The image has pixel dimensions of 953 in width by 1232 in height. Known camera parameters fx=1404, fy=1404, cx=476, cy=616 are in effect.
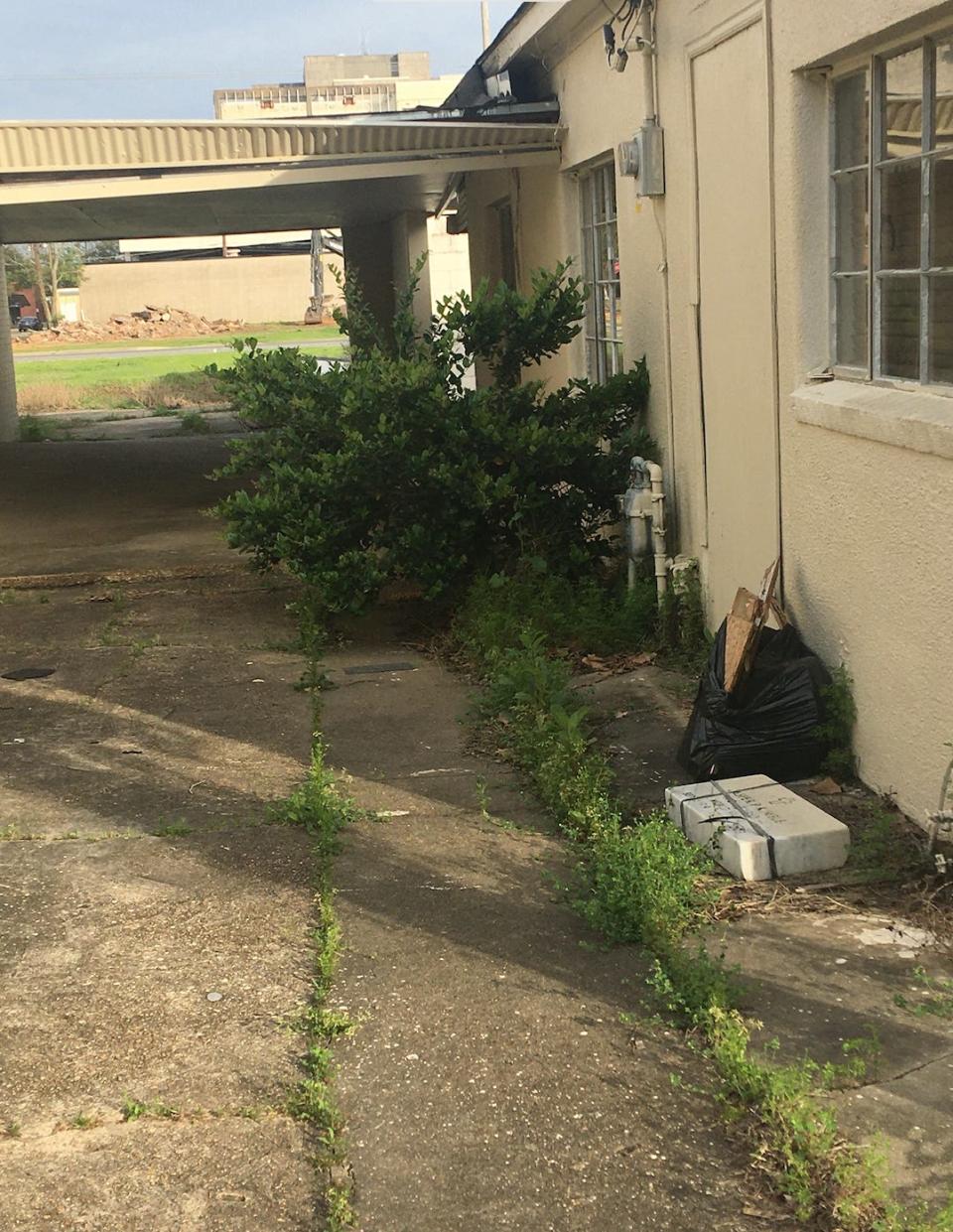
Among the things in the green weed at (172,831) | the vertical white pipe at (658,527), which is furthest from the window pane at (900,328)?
the green weed at (172,831)

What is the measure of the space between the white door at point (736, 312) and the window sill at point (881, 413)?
1.57 ft

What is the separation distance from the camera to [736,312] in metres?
6.11

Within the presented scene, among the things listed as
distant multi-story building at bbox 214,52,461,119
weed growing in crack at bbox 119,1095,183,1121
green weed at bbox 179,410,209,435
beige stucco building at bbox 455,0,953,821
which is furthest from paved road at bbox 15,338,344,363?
distant multi-story building at bbox 214,52,461,119

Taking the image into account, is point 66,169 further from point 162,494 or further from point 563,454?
point 162,494

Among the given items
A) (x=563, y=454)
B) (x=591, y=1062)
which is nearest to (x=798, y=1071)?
(x=591, y=1062)

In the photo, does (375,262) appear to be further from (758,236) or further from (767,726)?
(767,726)

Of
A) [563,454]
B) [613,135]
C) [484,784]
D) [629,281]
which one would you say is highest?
[613,135]

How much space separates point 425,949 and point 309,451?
13.4ft

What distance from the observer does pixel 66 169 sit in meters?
8.64

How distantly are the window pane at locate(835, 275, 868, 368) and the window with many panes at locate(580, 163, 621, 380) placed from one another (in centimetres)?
311

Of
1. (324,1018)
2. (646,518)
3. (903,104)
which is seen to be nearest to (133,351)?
(646,518)

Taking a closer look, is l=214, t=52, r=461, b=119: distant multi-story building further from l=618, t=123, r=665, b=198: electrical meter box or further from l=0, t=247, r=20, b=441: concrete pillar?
l=618, t=123, r=665, b=198: electrical meter box

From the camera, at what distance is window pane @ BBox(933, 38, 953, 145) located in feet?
14.2

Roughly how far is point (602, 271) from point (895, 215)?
4.26 m
